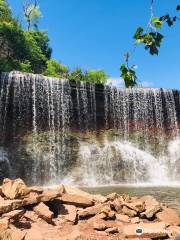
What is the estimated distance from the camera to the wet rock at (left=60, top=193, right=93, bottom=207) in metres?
11.2

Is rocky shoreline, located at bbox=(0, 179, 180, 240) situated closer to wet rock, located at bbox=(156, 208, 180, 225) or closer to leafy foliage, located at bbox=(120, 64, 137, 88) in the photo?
wet rock, located at bbox=(156, 208, 180, 225)

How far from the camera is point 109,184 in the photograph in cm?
2608

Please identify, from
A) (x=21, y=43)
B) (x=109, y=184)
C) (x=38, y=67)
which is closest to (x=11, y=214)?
(x=109, y=184)

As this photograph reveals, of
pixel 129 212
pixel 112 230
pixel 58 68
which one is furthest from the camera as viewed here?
pixel 58 68

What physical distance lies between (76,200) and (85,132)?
17994mm

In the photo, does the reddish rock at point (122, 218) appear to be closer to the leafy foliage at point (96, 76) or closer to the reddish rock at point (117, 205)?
the reddish rock at point (117, 205)

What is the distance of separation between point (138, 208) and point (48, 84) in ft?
59.6

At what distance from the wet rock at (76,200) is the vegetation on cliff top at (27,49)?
85.8 feet

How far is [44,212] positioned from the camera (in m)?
10.0

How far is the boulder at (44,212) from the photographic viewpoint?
9.95 m

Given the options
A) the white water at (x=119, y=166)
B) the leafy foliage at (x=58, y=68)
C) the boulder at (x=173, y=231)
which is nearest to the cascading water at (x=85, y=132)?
the white water at (x=119, y=166)

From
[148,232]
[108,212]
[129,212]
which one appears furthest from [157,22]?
[129,212]

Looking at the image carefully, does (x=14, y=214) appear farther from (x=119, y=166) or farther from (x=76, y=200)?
(x=119, y=166)

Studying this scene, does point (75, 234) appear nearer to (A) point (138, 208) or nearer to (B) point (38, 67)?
(A) point (138, 208)
